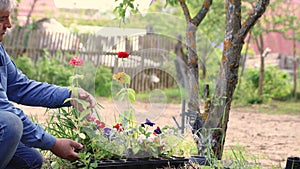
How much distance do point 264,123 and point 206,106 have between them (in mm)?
4032

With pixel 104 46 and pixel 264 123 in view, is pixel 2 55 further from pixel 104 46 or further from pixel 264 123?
pixel 264 123

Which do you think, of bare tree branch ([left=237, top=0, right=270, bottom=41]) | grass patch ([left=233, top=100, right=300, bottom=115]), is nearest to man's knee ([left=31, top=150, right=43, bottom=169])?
bare tree branch ([left=237, top=0, right=270, bottom=41])

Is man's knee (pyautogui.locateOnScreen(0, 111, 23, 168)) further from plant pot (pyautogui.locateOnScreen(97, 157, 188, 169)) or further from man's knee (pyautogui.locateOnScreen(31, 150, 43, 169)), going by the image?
plant pot (pyautogui.locateOnScreen(97, 157, 188, 169))

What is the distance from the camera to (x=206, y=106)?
10.4 ft

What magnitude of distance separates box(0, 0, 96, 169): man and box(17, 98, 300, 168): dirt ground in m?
0.44

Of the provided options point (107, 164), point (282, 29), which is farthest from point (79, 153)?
point (282, 29)

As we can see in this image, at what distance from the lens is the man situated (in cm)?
209

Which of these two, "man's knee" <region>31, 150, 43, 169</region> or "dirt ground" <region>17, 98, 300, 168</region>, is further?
"dirt ground" <region>17, 98, 300, 168</region>

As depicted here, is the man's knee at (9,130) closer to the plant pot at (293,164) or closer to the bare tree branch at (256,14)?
the plant pot at (293,164)

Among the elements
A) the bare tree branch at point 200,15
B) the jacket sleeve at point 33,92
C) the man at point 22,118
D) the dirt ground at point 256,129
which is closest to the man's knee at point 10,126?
the man at point 22,118

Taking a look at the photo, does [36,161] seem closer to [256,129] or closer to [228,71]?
[228,71]

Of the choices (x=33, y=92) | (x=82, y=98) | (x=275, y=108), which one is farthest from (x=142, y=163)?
(x=275, y=108)

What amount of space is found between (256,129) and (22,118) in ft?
15.1

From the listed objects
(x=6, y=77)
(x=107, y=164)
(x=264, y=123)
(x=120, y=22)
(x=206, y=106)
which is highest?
(x=120, y=22)
